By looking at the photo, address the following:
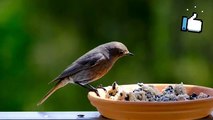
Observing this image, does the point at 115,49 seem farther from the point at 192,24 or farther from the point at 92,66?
the point at 192,24

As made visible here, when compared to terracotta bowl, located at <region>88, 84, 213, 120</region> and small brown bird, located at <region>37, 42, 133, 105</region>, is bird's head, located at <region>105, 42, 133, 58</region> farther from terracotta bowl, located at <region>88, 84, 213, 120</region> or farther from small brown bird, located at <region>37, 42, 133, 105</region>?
terracotta bowl, located at <region>88, 84, 213, 120</region>

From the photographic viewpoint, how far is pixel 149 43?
4.41 feet

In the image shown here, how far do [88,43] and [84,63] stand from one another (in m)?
0.18

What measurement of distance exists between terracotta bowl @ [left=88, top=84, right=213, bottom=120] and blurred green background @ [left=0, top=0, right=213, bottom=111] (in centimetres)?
27

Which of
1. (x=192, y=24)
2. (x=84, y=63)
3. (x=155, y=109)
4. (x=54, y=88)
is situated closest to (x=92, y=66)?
(x=84, y=63)

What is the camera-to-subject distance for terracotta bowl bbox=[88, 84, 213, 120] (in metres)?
0.98

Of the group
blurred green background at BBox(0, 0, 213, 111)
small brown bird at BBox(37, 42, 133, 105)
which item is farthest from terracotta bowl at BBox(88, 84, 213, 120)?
blurred green background at BBox(0, 0, 213, 111)

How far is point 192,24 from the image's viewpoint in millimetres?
1295

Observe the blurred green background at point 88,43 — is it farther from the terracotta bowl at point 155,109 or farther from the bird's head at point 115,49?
the terracotta bowl at point 155,109

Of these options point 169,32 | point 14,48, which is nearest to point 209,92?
point 169,32

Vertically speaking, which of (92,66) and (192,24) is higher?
(192,24)

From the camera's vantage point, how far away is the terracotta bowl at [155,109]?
98cm

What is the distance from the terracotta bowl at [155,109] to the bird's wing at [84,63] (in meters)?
0.12

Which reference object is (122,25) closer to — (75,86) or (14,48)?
(75,86)
